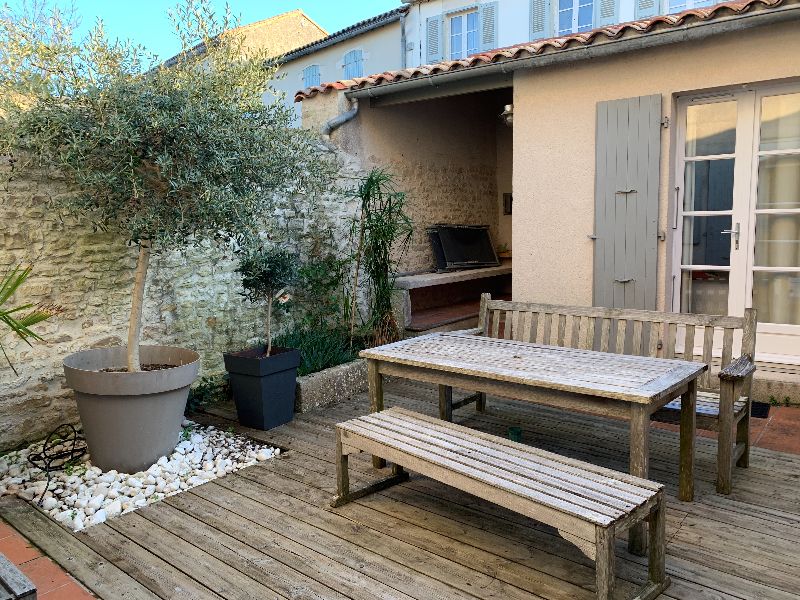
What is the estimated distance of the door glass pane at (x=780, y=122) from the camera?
14.8 ft

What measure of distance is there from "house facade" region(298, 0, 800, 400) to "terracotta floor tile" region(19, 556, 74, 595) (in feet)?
13.8

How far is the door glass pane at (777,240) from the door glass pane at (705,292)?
301mm

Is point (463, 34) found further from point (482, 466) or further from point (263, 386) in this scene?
point (482, 466)

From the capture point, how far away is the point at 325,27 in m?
18.7

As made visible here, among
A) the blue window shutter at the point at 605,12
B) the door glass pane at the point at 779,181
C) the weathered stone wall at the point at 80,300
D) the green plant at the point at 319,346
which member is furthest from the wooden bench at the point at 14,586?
the blue window shutter at the point at 605,12

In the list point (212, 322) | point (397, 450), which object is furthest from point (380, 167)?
point (397, 450)

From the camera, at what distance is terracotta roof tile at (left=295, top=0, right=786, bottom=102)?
4277 millimetres

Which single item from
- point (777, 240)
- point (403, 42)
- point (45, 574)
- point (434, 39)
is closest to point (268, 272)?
point (45, 574)

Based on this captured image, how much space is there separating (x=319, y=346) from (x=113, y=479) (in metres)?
2.22

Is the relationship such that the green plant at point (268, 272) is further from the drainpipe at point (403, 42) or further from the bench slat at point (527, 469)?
the drainpipe at point (403, 42)

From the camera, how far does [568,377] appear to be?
9.79 ft

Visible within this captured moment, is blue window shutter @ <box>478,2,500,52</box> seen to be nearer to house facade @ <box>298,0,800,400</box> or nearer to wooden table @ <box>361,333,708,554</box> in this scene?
house facade @ <box>298,0,800,400</box>

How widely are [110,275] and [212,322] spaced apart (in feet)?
3.11

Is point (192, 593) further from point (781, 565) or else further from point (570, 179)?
point (570, 179)
